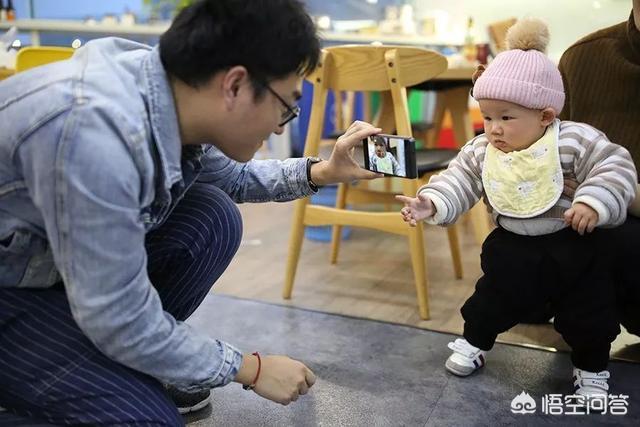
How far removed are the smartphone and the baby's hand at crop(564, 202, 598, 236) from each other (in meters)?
0.29

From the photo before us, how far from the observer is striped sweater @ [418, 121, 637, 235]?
1143mm

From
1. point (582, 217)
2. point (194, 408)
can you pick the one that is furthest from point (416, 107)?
point (194, 408)

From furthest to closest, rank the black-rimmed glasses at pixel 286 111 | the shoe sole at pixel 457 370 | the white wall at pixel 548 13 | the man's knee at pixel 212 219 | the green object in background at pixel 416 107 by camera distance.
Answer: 1. the green object in background at pixel 416 107
2. the white wall at pixel 548 13
3. the shoe sole at pixel 457 370
4. the man's knee at pixel 212 219
5. the black-rimmed glasses at pixel 286 111

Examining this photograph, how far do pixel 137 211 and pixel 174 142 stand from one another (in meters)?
0.11

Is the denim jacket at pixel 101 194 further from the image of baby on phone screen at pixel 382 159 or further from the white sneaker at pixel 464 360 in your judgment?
the white sneaker at pixel 464 360

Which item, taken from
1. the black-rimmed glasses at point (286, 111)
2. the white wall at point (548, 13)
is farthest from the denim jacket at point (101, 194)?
the white wall at point (548, 13)

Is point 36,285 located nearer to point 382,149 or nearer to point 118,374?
point 118,374

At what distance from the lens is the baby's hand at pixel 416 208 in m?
1.25

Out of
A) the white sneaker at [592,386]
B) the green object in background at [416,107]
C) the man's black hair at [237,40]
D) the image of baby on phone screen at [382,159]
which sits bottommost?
the green object in background at [416,107]

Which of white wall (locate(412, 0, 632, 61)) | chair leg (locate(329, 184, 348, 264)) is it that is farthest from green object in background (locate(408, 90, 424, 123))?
chair leg (locate(329, 184, 348, 264))

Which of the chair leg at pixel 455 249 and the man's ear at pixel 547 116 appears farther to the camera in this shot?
the chair leg at pixel 455 249

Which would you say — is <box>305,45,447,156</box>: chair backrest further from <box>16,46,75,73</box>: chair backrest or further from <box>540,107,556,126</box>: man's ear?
<box>16,46,75,73</box>: chair backrest

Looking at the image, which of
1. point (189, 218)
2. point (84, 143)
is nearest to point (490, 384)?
point (189, 218)

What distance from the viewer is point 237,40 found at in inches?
28.9
